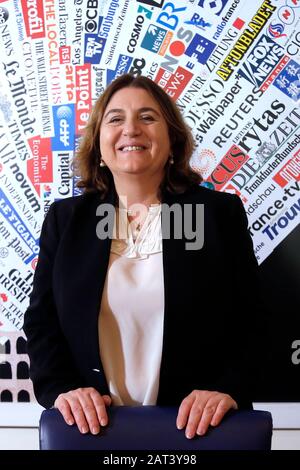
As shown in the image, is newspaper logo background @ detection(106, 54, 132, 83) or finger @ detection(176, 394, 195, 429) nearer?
finger @ detection(176, 394, 195, 429)

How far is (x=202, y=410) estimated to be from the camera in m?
1.04

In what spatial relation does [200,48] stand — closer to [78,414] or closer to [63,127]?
[63,127]

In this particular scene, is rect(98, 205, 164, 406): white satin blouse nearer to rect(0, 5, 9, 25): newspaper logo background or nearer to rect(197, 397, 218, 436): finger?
rect(197, 397, 218, 436): finger

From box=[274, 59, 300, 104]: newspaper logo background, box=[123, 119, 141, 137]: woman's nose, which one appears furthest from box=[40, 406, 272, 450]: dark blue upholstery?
box=[274, 59, 300, 104]: newspaper logo background

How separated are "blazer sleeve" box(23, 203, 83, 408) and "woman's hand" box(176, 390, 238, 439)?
29 cm

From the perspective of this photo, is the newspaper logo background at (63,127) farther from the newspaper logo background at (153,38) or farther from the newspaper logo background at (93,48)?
the newspaper logo background at (153,38)

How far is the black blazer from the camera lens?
45.9 inches

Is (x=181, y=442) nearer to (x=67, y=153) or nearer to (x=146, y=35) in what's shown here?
(x=67, y=153)

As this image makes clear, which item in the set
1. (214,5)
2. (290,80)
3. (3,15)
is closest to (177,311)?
(290,80)

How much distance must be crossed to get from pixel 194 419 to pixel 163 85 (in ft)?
3.89

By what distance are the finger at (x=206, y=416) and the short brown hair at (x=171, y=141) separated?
1.70 feet

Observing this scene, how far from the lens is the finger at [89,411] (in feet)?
3.27

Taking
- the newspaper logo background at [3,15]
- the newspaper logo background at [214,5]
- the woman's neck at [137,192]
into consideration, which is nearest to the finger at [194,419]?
the woman's neck at [137,192]

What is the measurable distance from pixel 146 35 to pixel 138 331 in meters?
1.09
